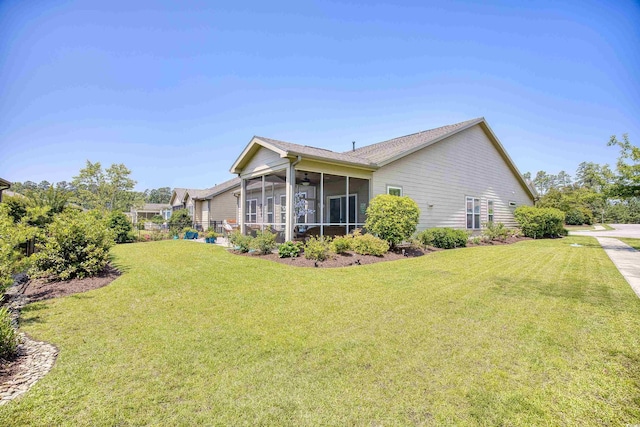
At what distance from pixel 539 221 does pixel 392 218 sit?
13.3 metres

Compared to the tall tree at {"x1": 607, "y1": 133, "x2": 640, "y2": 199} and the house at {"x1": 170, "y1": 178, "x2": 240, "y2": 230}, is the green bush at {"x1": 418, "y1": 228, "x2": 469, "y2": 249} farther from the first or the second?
the house at {"x1": 170, "y1": 178, "x2": 240, "y2": 230}

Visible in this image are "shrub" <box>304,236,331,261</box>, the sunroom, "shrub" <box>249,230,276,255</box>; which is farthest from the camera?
the sunroom

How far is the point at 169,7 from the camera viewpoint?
29.1ft

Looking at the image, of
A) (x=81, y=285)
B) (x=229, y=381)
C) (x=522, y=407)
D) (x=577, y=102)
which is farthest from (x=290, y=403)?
(x=577, y=102)

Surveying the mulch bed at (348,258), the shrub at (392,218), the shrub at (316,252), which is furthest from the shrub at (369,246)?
the shrub at (316,252)

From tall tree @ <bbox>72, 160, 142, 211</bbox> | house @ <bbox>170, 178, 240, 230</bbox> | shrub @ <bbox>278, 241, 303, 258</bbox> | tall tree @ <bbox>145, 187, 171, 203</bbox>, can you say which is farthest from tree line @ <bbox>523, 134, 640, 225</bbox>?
tall tree @ <bbox>145, 187, 171, 203</bbox>

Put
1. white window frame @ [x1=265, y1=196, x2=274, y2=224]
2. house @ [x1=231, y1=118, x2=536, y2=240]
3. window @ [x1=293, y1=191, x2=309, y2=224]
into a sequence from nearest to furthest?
house @ [x1=231, y1=118, x2=536, y2=240], window @ [x1=293, y1=191, x2=309, y2=224], white window frame @ [x1=265, y1=196, x2=274, y2=224]

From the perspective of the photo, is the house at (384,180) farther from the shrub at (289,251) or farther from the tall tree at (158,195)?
the tall tree at (158,195)

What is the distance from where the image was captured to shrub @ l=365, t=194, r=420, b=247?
10.3 meters

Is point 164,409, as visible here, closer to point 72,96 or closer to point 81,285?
point 81,285

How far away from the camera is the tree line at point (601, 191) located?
12664mm

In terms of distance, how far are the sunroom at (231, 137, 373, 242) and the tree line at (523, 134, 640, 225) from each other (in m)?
11.9

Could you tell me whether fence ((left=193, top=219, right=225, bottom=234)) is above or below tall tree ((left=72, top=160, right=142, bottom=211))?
below

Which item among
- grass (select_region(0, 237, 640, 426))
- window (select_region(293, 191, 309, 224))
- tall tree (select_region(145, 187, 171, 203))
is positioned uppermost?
tall tree (select_region(145, 187, 171, 203))
